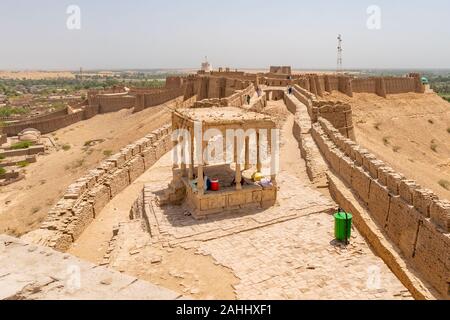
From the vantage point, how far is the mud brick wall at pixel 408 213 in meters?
6.95

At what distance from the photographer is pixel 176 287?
6.43 meters

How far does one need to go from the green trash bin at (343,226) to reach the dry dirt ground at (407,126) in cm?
1458

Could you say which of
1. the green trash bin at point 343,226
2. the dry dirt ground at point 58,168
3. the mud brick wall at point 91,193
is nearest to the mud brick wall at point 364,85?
the dry dirt ground at point 58,168

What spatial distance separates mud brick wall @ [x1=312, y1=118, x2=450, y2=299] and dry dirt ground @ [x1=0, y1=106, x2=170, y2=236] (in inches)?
456

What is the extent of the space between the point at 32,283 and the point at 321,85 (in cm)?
4264

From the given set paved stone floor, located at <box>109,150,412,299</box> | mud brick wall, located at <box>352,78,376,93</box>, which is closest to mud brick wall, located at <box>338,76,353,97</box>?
mud brick wall, located at <box>352,78,376,93</box>

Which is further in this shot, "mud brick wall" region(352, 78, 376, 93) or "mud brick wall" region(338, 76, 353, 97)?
"mud brick wall" region(352, 78, 376, 93)

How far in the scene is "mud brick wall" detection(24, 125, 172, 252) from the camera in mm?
8719

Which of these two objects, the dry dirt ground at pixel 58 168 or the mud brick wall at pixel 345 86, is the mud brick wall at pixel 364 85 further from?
the dry dirt ground at pixel 58 168

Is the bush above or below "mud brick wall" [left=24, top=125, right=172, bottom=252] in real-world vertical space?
below

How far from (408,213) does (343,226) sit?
146 cm

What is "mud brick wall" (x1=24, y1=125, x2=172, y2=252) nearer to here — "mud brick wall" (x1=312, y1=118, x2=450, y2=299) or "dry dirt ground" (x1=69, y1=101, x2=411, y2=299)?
"dry dirt ground" (x1=69, y1=101, x2=411, y2=299)

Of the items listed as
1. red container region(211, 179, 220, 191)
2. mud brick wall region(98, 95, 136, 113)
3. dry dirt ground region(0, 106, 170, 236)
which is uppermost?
mud brick wall region(98, 95, 136, 113)

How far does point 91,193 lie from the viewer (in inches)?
425
